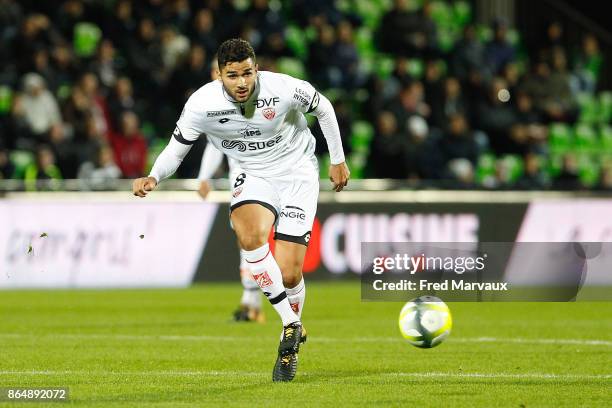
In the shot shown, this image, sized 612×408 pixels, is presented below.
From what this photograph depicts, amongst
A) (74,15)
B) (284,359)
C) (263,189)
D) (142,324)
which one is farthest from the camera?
(74,15)

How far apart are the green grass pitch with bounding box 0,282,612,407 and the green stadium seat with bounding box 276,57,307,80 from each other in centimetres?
571

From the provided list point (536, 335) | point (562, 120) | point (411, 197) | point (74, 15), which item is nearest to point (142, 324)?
point (536, 335)

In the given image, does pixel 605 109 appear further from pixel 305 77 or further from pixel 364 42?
pixel 305 77

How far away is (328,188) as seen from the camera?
16.8 metres

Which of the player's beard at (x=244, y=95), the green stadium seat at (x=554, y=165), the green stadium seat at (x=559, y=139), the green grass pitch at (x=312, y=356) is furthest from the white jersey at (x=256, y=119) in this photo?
the green stadium seat at (x=559, y=139)

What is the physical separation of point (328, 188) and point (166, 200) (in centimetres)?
218

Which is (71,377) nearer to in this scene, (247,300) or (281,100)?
(281,100)

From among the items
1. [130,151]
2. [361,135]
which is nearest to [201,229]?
[130,151]

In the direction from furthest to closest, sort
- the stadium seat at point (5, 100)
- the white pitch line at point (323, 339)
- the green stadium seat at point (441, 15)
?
1. the green stadium seat at point (441, 15)
2. the stadium seat at point (5, 100)
3. the white pitch line at point (323, 339)

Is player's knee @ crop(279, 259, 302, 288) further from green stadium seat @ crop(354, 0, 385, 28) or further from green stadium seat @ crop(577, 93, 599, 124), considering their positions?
green stadium seat @ crop(577, 93, 599, 124)

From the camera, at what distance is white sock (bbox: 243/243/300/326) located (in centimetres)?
799

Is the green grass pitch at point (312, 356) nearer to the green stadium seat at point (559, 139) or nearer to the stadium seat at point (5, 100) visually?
the stadium seat at point (5, 100)

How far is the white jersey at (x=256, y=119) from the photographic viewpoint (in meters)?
8.12

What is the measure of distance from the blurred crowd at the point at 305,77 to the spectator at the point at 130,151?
20 mm
